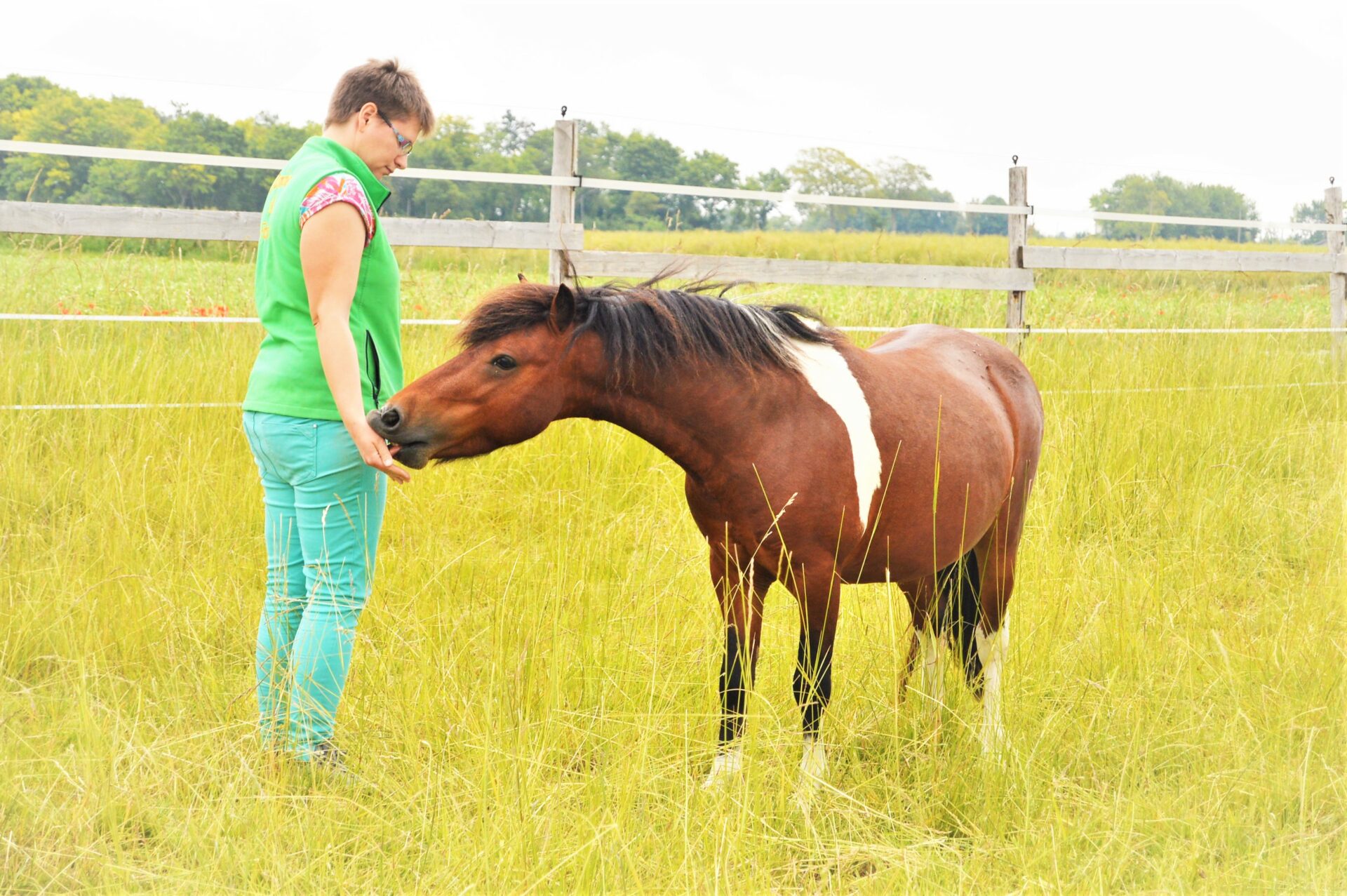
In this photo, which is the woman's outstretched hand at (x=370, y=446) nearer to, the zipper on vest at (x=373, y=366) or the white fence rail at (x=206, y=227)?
the zipper on vest at (x=373, y=366)

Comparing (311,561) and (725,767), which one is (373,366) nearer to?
(311,561)

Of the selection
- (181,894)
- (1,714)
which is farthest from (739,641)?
(1,714)

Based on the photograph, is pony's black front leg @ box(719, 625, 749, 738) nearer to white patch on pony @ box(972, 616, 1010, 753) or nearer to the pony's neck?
the pony's neck

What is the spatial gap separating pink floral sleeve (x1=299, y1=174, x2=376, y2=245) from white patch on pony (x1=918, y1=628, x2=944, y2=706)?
1.97m

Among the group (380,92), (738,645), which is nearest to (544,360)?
(380,92)

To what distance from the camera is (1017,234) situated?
8.23 meters

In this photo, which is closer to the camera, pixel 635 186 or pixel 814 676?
pixel 814 676

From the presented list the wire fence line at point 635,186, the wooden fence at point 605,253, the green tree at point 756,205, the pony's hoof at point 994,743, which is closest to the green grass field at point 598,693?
the pony's hoof at point 994,743

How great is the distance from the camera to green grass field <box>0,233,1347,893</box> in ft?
7.55

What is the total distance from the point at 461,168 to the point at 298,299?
182 inches

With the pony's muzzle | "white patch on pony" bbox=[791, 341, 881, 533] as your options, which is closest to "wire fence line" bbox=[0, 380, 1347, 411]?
"white patch on pony" bbox=[791, 341, 881, 533]

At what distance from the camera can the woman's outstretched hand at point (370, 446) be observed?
244cm

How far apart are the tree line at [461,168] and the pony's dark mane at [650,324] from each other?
3.74 meters

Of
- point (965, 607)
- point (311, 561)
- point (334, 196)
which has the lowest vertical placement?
point (965, 607)
